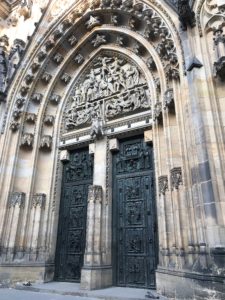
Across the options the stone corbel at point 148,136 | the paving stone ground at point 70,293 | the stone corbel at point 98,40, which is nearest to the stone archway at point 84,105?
the stone corbel at point 98,40

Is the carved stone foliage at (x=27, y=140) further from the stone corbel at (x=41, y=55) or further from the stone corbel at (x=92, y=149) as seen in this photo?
the stone corbel at (x=41, y=55)

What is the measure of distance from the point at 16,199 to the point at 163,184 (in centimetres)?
406

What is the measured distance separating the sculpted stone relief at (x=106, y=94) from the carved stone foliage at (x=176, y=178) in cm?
256

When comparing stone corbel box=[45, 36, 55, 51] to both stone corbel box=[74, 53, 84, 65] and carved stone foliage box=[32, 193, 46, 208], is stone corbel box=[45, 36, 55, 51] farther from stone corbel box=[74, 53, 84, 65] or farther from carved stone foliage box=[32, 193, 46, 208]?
carved stone foliage box=[32, 193, 46, 208]

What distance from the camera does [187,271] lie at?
14.4 ft

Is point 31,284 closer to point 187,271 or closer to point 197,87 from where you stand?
point 187,271

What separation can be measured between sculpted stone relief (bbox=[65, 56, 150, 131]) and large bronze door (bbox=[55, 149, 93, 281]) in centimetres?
111

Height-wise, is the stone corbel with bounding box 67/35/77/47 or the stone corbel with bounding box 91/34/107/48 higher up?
the stone corbel with bounding box 67/35/77/47

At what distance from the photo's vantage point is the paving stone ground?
500cm

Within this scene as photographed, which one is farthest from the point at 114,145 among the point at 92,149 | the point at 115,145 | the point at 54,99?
the point at 54,99

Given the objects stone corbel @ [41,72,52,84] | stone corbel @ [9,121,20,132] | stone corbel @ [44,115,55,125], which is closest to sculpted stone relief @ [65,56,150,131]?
stone corbel @ [44,115,55,125]

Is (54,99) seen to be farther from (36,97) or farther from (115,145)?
(115,145)

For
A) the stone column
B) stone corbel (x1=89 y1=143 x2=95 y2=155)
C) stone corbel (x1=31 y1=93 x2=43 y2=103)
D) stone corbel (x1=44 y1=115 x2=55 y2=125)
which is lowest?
the stone column

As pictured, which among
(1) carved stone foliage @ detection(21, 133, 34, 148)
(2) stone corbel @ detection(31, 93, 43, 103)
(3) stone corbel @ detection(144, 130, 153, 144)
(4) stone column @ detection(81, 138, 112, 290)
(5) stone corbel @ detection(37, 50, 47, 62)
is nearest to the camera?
(4) stone column @ detection(81, 138, 112, 290)
